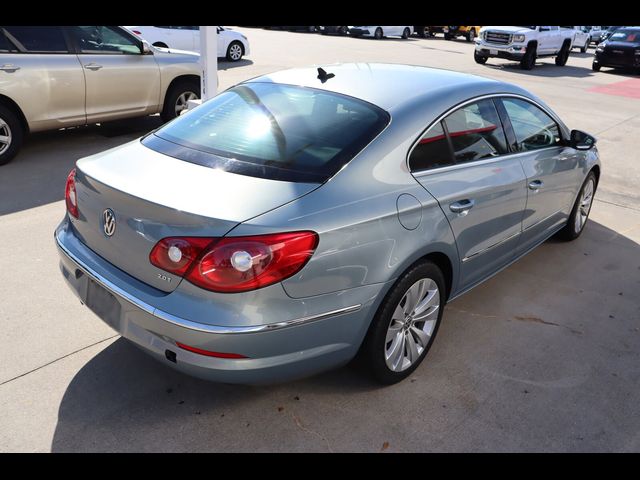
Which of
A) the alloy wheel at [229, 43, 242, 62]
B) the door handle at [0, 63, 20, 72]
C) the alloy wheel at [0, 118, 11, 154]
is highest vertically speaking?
the door handle at [0, 63, 20, 72]

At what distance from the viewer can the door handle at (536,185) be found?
13.0 ft

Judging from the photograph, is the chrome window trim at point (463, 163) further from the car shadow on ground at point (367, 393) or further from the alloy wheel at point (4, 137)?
the alloy wheel at point (4, 137)

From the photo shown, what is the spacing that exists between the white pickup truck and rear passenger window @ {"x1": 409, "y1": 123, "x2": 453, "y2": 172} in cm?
1697

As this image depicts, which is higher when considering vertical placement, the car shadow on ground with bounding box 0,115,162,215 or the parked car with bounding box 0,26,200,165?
the parked car with bounding box 0,26,200,165

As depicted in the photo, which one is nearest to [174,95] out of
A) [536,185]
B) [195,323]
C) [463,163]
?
[536,185]

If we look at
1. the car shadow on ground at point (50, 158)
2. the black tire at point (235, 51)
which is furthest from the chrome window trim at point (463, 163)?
the black tire at point (235, 51)

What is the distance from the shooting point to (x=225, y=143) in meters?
3.04

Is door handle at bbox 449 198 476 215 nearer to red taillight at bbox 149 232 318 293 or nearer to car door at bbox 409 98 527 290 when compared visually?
car door at bbox 409 98 527 290

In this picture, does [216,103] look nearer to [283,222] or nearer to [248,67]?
[283,222]

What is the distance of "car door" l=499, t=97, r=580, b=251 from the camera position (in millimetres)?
3932

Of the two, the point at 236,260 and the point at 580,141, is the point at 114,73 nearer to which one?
the point at 580,141

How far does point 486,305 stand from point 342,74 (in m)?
1.88

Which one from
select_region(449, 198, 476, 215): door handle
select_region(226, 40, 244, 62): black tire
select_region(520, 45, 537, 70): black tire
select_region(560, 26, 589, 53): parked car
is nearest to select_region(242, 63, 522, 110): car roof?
select_region(449, 198, 476, 215): door handle
